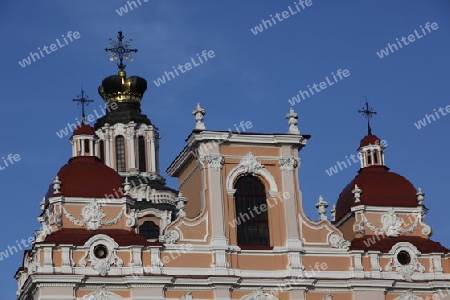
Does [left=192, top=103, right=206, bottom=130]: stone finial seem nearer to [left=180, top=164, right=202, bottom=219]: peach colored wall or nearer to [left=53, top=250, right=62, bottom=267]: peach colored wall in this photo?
[left=180, top=164, right=202, bottom=219]: peach colored wall

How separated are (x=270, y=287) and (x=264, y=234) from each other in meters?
2.52

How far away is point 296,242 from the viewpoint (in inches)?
2064

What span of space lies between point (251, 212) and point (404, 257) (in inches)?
273

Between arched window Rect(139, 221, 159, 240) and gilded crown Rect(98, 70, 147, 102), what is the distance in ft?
25.1

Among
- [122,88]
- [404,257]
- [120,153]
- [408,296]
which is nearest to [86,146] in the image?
[120,153]

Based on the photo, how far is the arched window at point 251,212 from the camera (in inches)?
2074

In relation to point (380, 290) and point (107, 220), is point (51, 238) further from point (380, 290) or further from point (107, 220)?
point (380, 290)

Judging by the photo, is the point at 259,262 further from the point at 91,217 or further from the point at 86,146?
the point at 86,146

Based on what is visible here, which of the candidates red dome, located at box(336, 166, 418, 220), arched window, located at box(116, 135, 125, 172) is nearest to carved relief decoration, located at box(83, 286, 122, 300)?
red dome, located at box(336, 166, 418, 220)

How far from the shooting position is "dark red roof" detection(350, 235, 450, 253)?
175 ft

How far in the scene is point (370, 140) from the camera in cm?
5800

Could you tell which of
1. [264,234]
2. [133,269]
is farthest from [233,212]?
[133,269]

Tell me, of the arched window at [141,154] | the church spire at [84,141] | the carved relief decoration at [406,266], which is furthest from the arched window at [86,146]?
the carved relief decoration at [406,266]

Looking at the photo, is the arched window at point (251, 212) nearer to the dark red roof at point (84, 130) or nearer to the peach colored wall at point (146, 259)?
the peach colored wall at point (146, 259)
